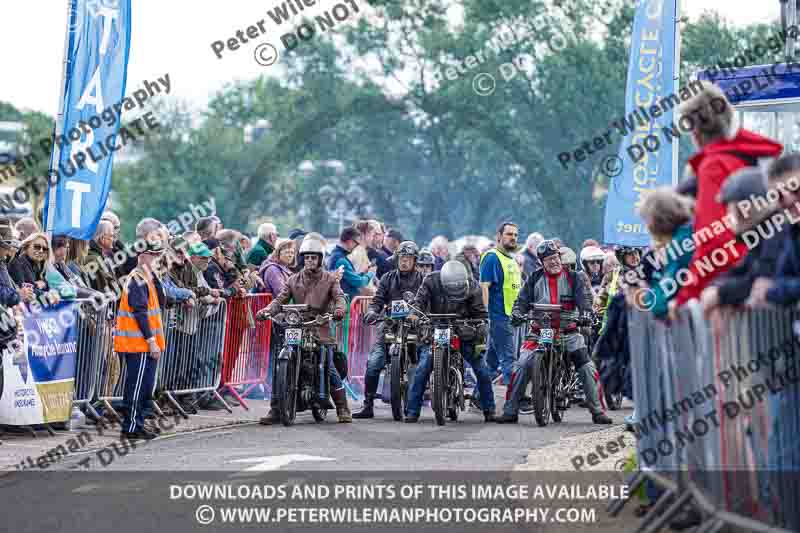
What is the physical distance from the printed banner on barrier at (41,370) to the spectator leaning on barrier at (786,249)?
8444 millimetres

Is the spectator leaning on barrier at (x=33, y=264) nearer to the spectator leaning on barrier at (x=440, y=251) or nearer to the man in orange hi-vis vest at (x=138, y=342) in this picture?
the man in orange hi-vis vest at (x=138, y=342)

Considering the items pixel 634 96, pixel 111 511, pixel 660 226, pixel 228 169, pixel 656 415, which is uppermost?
pixel 228 169

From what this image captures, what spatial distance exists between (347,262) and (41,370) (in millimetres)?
5949

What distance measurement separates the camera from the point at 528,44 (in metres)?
69.8

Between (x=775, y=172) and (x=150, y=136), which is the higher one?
(x=150, y=136)

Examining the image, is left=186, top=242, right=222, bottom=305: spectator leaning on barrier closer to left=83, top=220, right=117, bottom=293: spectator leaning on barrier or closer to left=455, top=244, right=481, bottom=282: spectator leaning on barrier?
left=83, top=220, right=117, bottom=293: spectator leaning on barrier

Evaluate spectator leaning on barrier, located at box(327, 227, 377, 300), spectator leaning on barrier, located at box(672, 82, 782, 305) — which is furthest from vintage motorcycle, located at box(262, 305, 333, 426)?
spectator leaning on barrier, located at box(672, 82, 782, 305)

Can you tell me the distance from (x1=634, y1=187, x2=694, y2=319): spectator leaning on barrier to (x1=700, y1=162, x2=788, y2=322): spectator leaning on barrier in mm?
764

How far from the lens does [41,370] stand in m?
14.2

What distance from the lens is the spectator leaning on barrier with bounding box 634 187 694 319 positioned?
8.39 metres

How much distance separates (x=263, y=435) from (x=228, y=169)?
67138mm

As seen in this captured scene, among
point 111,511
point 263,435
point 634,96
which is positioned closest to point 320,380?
point 263,435

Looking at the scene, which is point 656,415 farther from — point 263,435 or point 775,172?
point 263,435

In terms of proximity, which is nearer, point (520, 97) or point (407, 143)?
point (520, 97)
